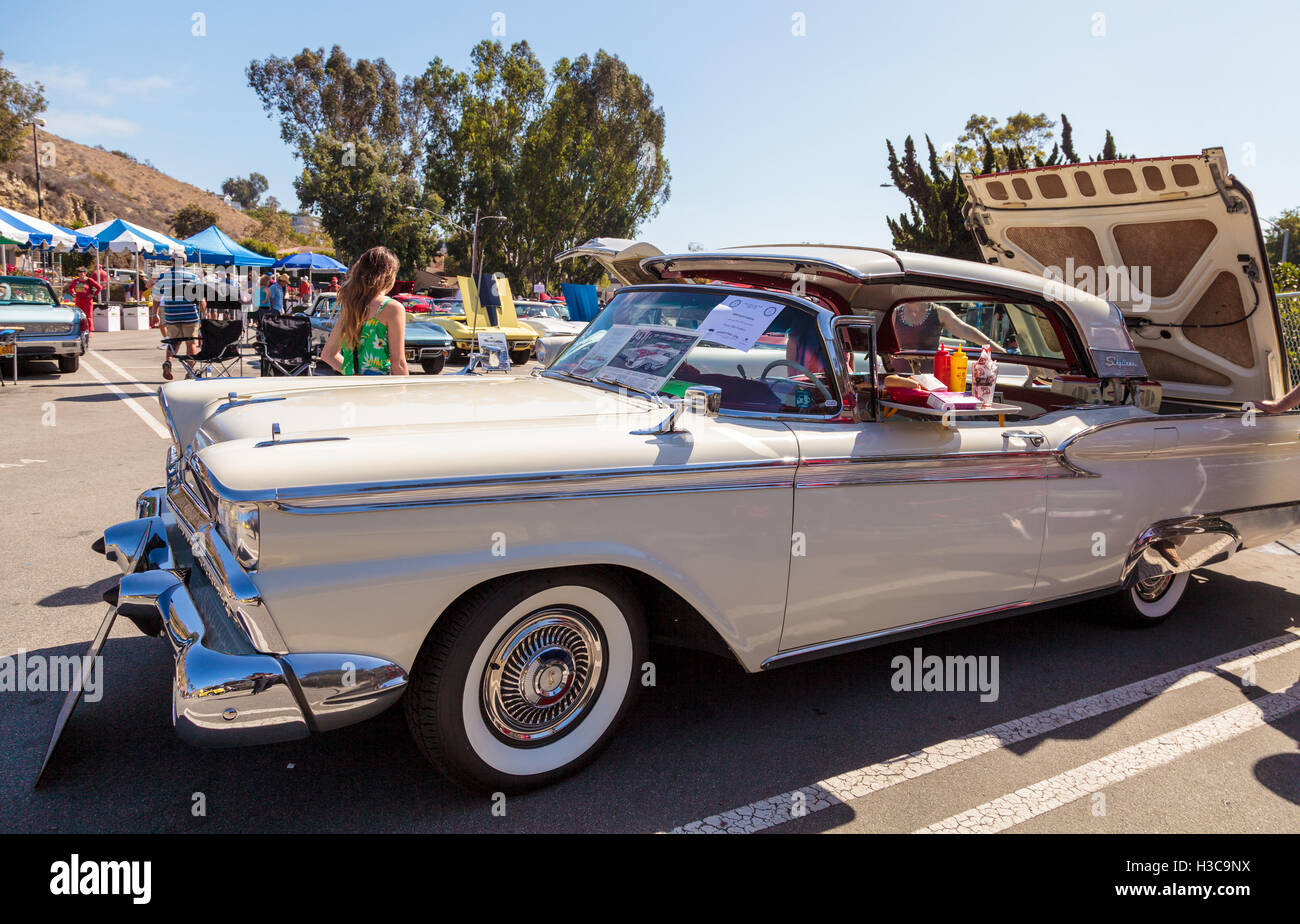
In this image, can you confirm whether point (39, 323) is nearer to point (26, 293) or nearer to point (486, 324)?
point (26, 293)

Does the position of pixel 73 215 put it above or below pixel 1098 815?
above

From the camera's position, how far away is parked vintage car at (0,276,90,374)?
13.1 meters

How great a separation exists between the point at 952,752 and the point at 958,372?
4.69ft

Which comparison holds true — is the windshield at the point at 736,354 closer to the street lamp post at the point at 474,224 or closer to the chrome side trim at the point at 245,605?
the chrome side trim at the point at 245,605

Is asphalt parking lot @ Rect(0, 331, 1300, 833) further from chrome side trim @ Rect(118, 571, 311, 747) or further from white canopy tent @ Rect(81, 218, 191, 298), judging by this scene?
white canopy tent @ Rect(81, 218, 191, 298)

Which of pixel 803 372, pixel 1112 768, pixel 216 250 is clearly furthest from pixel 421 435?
pixel 216 250

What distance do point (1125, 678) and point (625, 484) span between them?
268 centimetres

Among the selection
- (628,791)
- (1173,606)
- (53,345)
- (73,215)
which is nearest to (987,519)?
(628,791)

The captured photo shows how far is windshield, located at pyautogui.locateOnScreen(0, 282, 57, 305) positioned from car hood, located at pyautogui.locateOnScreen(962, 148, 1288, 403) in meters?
14.6

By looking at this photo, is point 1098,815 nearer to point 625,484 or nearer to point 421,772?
point 625,484

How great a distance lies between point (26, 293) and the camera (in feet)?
45.9

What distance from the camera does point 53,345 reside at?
1331cm

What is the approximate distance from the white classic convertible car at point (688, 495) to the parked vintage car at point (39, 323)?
1186 centimetres

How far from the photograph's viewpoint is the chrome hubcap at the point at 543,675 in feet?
8.58
